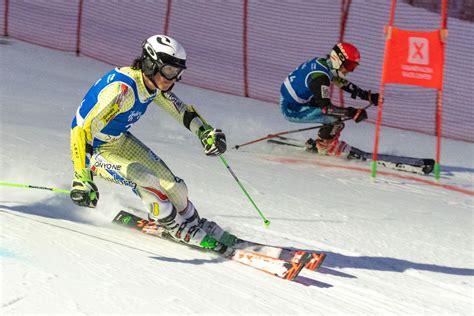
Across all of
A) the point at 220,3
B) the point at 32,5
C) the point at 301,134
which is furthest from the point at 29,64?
the point at 301,134

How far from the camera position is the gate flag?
29.5 feet

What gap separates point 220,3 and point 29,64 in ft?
11.8

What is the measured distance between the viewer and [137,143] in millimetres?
6070

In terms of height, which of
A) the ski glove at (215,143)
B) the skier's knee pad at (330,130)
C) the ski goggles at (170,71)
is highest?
the ski goggles at (170,71)

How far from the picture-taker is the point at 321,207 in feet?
25.1

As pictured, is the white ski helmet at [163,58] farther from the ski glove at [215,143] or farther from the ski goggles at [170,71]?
the ski glove at [215,143]

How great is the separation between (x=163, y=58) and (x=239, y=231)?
174cm

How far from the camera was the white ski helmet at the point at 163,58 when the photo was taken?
546cm

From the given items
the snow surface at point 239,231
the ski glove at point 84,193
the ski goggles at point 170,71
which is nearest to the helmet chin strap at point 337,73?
the snow surface at point 239,231

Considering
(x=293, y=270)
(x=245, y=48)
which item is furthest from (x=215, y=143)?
(x=245, y=48)

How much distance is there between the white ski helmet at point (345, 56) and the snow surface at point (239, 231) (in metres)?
1.17

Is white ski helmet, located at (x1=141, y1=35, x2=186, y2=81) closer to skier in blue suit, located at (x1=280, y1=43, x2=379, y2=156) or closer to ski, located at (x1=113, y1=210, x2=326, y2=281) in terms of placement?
ski, located at (x1=113, y1=210, x2=326, y2=281)

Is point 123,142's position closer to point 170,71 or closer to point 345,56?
point 170,71

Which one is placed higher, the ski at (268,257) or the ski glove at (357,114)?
the ski at (268,257)
